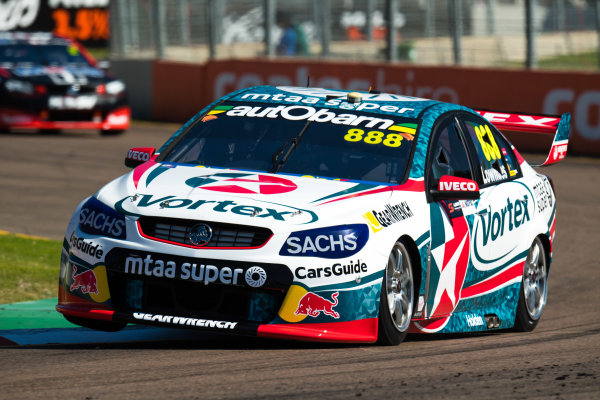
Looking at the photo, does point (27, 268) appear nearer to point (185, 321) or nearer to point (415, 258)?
point (185, 321)

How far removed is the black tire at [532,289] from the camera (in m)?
8.22

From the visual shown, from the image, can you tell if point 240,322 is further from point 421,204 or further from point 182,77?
point 182,77

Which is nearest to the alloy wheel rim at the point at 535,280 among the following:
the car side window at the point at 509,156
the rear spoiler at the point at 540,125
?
the car side window at the point at 509,156

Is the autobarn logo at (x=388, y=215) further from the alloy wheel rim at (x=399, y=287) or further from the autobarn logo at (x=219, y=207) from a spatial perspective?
the autobarn logo at (x=219, y=207)

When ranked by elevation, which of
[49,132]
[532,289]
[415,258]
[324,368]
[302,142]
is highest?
[302,142]

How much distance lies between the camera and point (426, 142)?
7.27 metres

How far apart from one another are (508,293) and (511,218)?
1.63 ft

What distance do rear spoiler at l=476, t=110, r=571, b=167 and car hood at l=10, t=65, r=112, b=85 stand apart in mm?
12231

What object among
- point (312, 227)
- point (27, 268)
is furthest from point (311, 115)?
point (27, 268)

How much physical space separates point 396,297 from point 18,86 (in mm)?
14426

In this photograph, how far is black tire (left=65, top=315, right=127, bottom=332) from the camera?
665cm

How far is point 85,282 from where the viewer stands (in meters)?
6.46

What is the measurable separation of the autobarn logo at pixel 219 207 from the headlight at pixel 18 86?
45.9 ft

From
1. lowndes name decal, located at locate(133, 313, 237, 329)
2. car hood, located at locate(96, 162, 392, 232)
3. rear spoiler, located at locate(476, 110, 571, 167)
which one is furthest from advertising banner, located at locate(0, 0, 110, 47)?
lowndes name decal, located at locate(133, 313, 237, 329)
